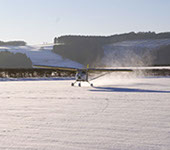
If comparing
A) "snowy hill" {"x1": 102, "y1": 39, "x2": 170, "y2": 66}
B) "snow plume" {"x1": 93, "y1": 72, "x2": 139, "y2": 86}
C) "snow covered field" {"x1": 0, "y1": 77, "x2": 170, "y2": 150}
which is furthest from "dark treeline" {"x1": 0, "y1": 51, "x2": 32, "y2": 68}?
"snow covered field" {"x1": 0, "y1": 77, "x2": 170, "y2": 150}

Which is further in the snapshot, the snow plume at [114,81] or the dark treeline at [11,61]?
the dark treeline at [11,61]

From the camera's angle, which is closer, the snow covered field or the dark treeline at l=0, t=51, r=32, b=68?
the snow covered field

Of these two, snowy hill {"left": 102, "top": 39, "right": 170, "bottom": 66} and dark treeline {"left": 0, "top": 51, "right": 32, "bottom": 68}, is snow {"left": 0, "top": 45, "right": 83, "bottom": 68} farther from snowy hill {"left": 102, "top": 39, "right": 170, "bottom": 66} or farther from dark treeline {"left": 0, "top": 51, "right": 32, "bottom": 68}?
snowy hill {"left": 102, "top": 39, "right": 170, "bottom": 66}

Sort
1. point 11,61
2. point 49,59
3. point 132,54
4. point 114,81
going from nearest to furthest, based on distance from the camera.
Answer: point 114,81, point 11,61, point 49,59, point 132,54

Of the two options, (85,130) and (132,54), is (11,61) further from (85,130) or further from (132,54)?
(85,130)

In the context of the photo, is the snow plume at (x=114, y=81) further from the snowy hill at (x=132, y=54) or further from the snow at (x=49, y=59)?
the snowy hill at (x=132, y=54)

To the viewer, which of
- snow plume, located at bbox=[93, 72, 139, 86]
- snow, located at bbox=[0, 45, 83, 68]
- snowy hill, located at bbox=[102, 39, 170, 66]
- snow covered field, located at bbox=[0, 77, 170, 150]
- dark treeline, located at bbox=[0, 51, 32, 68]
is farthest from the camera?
snowy hill, located at bbox=[102, 39, 170, 66]

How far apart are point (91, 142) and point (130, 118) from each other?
2.14 meters

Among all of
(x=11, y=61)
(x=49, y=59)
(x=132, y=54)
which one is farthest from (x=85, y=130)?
(x=132, y=54)

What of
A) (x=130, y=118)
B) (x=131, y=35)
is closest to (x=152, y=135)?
(x=130, y=118)

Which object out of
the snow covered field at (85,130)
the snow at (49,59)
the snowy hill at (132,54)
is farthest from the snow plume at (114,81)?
the snowy hill at (132,54)

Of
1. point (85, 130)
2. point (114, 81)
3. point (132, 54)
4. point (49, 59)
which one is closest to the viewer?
point (85, 130)

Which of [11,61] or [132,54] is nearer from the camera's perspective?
[11,61]

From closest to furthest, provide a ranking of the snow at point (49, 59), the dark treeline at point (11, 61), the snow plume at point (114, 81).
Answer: the snow plume at point (114, 81)
the dark treeline at point (11, 61)
the snow at point (49, 59)
